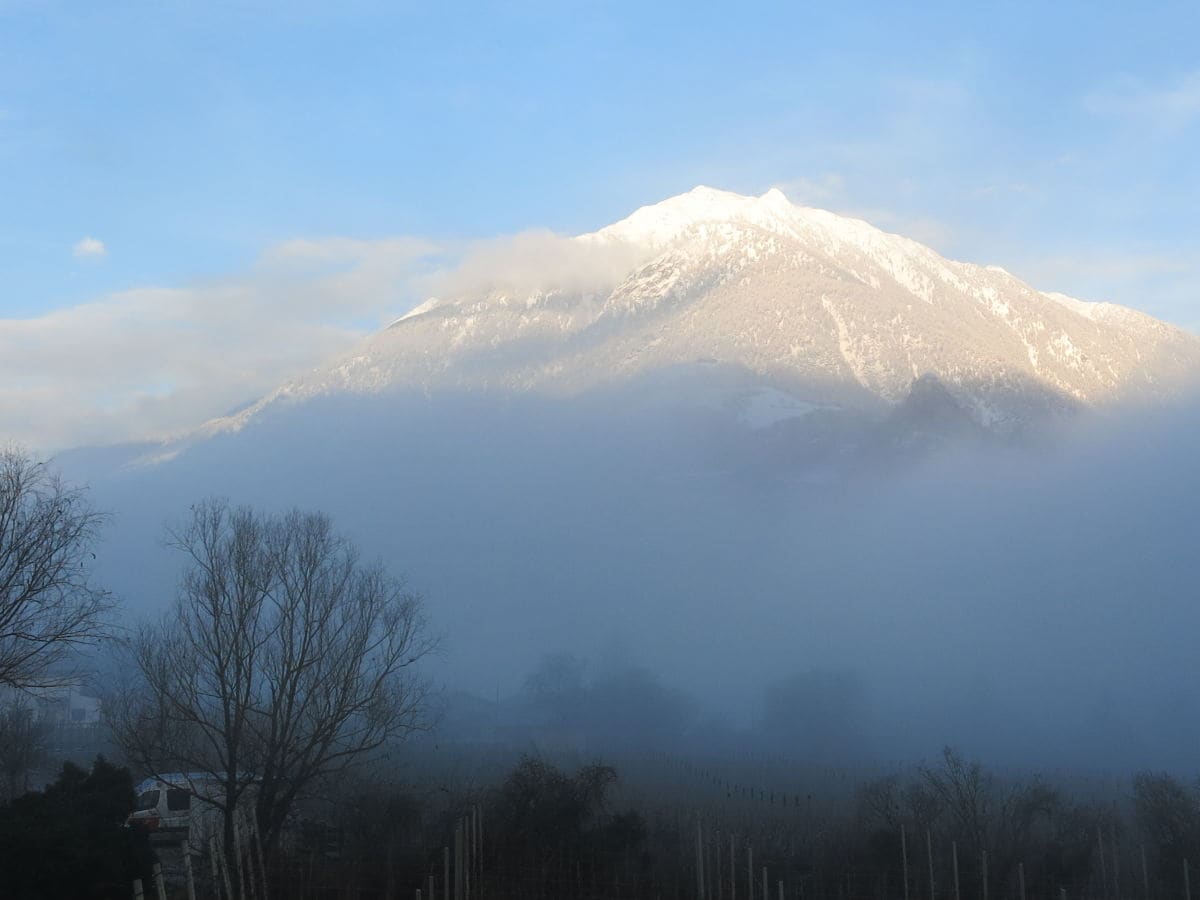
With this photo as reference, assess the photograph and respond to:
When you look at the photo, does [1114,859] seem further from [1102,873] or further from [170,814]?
[170,814]

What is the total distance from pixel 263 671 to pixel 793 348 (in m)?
157

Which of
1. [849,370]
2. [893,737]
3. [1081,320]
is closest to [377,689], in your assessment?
[893,737]

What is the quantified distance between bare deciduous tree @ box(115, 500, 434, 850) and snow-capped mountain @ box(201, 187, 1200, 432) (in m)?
139

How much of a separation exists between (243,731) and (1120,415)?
161m

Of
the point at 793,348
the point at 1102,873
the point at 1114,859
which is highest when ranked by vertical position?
the point at 793,348

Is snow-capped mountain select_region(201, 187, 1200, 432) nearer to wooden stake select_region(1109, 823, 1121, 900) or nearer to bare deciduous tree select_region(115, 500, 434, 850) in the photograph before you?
wooden stake select_region(1109, 823, 1121, 900)

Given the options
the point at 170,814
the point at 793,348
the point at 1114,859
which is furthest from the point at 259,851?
the point at 793,348

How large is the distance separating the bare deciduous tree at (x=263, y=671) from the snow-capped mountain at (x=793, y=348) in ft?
456

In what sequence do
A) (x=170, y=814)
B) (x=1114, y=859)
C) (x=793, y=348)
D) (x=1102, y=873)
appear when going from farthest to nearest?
(x=793, y=348), (x=1102, y=873), (x=1114, y=859), (x=170, y=814)

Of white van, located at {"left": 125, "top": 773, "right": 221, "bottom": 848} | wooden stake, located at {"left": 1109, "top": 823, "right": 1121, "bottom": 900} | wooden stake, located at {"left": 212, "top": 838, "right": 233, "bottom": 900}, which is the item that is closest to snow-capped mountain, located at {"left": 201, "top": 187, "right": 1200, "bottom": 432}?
wooden stake, located at {"left": 1109, "top": 823, "right": 1121, "bottom": 900}

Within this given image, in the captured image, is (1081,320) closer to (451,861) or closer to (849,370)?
(849,370)

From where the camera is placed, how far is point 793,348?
174250 millimetres

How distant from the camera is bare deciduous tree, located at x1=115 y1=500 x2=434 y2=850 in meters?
20.5

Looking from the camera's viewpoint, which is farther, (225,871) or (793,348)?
(793,348)
